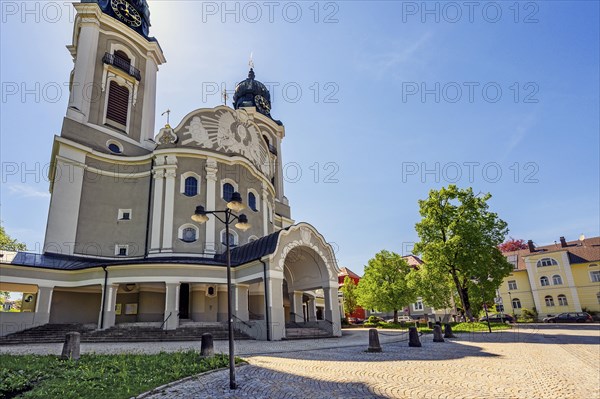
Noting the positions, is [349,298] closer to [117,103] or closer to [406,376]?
[117,103]

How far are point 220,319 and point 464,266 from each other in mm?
18160

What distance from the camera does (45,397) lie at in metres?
6.69

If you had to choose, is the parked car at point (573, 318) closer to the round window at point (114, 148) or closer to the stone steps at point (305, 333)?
the stone steps at point (305, 333)

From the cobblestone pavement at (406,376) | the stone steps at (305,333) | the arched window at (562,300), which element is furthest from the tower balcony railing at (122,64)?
the arched window at (562,300)

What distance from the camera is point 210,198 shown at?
87.8 ft

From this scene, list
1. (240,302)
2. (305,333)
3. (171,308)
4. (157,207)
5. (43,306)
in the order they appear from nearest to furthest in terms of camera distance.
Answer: (171,308) < (43,306) < (305,333) < (240,302) < (157,207)

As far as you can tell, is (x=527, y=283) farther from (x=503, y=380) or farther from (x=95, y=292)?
(x=95, y=292)

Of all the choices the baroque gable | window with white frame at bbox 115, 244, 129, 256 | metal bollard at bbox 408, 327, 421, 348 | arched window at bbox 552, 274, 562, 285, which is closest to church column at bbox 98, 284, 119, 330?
window with white frame at bbox 115, 244, 129, 256

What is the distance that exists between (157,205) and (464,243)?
23151 mm

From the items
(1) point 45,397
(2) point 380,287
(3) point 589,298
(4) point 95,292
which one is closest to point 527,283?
(3) point 589,298

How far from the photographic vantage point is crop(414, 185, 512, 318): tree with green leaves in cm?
2608

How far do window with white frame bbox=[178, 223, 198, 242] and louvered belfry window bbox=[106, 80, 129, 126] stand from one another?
12.8 m

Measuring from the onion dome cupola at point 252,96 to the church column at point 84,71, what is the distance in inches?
709

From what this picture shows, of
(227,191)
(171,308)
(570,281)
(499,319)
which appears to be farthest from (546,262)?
(171,308)
